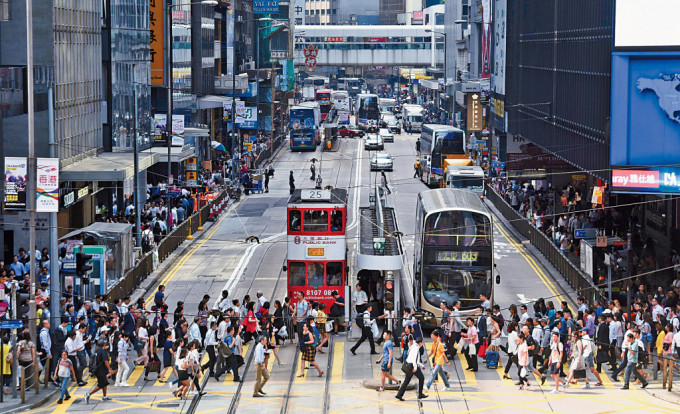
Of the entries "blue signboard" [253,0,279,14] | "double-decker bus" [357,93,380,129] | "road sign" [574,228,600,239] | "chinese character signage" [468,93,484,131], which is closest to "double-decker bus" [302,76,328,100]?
"double-decker bus" [357,93,380,129]

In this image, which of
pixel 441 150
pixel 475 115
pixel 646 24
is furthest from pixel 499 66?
pixel 646 24

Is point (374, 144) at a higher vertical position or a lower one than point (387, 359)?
higher

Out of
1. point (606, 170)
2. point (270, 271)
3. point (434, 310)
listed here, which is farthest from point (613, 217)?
point (434, 310)

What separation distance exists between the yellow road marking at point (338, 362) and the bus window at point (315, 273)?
2.27m

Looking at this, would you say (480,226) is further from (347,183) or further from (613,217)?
(347,183)

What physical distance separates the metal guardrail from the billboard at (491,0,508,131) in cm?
1121

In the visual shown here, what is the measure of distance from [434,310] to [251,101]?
70.5m

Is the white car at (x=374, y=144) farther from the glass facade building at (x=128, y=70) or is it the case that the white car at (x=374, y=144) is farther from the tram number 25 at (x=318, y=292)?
the tram number 25 at (x=318, y=292)

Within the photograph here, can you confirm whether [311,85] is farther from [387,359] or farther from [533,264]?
[387,359]

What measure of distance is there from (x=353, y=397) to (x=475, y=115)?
230 feet

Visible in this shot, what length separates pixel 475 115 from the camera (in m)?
92.4

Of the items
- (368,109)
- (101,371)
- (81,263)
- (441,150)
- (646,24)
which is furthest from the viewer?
(368,109)

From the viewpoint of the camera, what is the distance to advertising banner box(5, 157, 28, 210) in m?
31.2

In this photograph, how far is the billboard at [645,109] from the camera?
3578 centimetres
